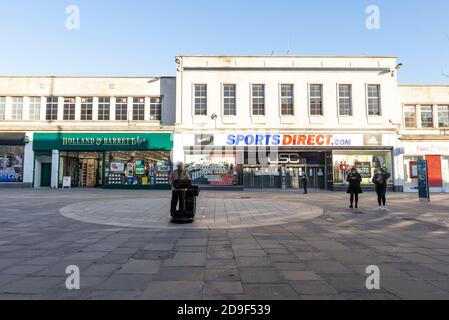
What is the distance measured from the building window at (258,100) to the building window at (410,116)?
13158mm

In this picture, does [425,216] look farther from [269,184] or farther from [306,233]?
[269,184]

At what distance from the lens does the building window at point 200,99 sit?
25.6 meters

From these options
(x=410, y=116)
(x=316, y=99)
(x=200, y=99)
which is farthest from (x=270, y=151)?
(x=410, y=116)

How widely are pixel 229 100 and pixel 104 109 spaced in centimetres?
1100

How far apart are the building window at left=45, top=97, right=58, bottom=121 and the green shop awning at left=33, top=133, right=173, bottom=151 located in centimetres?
181

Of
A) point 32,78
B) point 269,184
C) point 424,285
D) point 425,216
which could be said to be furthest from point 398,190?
point 32,78

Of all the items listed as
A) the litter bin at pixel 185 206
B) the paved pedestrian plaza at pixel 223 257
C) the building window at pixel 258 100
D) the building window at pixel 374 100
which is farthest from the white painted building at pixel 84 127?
the building window at pixel 374 100

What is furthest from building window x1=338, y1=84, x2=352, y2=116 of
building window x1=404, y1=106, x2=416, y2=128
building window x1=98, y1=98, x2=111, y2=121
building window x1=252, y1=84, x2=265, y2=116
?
building window x1=98, y1=98, x2=111, y2=121

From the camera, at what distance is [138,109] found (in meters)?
26.3

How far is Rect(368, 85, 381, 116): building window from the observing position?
25.6 meters

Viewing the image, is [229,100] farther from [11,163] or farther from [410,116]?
[11,163]
